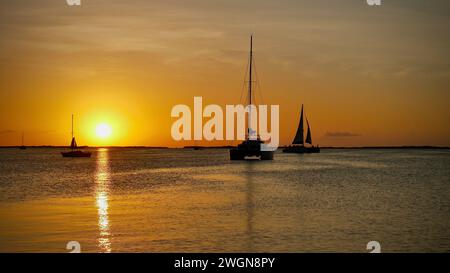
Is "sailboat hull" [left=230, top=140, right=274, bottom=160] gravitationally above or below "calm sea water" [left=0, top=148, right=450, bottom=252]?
above

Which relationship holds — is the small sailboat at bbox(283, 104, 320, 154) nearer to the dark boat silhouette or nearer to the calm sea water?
the dark boat silhouette

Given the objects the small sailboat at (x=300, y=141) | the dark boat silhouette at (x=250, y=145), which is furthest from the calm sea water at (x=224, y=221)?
the small sailboat at (x=300, y=141)

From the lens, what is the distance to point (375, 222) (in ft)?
96.8

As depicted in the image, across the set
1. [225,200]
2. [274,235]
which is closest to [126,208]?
[225,200]

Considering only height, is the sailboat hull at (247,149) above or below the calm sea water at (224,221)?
above

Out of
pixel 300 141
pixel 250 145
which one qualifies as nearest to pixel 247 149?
pixel 250 145

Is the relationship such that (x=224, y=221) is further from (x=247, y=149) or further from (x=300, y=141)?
(x=300, y=141)

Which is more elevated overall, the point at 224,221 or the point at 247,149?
the point at 247,149

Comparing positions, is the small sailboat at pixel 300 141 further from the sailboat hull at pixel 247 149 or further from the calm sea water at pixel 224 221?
the calm sea water at pixel 224 221

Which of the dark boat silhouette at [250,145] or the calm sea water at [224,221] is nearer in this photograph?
the calm sea water at [224,221]

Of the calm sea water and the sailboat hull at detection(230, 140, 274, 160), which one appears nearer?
the calm sea water

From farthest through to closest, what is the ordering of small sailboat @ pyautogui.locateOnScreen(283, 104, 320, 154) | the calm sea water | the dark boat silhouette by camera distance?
small sailboat @ pyautogui.locateOnScreen(283, 104, 320, 154)
the dark boat silhouette
the calm sea water

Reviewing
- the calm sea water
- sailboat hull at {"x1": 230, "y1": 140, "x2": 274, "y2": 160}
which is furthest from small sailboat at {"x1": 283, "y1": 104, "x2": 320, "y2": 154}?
the calm sea water
